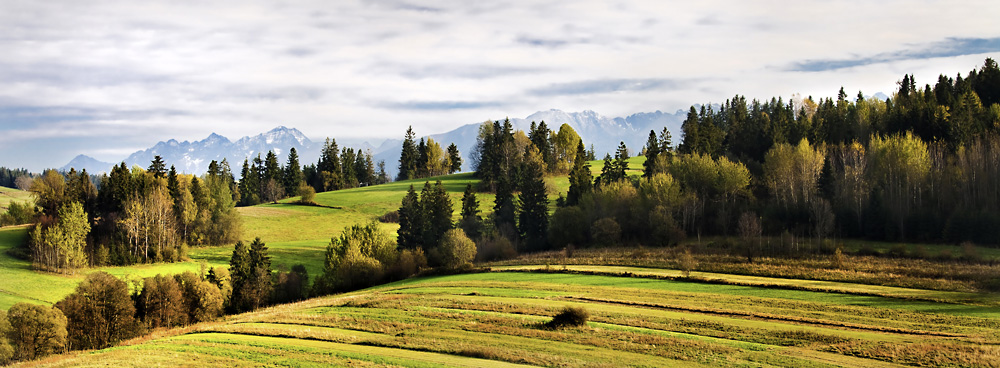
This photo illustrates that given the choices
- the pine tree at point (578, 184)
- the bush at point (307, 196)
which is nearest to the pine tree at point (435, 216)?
the pine tree at point (578, 184)

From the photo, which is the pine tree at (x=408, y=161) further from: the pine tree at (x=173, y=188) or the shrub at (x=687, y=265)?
the shrub at (x=687, y=265)

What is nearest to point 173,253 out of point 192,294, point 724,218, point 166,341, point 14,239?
point 14,239

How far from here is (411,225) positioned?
83.1 meters

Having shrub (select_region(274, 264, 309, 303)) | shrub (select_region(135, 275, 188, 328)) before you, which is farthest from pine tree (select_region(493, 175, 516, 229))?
shrub (select_region(135, 275, 188, 328))

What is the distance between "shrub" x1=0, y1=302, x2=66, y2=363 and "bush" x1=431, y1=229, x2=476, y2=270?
1440 inches

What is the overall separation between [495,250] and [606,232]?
1509 cm

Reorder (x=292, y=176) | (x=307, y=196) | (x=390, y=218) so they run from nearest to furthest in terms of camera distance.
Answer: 1. (x=390, y=218)
2. (x=307, y=196)
3. (x=292, y=176)

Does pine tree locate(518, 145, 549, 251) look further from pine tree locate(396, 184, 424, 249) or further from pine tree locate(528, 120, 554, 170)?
pine tree locate(528, 120, 554, 170)

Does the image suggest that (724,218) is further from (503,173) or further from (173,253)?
(173,253)

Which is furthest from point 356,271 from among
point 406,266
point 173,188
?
point 173,188

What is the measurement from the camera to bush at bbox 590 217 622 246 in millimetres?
78000

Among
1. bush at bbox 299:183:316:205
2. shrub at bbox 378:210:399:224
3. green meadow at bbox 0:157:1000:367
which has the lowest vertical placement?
green meadow at bbox 0:157:1000:367

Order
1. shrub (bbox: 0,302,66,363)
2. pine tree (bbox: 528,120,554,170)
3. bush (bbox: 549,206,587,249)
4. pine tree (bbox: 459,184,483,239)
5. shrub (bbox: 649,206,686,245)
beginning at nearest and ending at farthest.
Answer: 1. shrub (bbox: 0,302,66,363)
2. shrub (bbox: 649,206,686,245)
3. bush (bbox: 549,206,587,249)
4. pine tree (bbox: 459,184,483,239)
5. pine tree (bbox: 528,120,554,170)

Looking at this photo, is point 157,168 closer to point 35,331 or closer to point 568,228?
point 35,331
